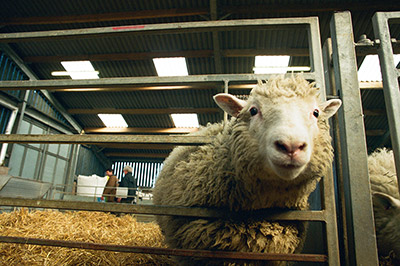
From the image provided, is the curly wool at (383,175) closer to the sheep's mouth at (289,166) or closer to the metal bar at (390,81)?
the metal bar at (390,81)

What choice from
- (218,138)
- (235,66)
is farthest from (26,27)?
(218,138)

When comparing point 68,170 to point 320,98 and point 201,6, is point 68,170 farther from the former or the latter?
point 320,98

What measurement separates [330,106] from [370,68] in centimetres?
792

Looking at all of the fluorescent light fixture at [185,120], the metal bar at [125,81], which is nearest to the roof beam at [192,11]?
the fluorescent light fixture at [185,120]

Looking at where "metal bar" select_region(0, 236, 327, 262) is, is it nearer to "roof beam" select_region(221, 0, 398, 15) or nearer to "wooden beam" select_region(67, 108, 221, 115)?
"roof beam" select_region(221, 0, 398, 15)

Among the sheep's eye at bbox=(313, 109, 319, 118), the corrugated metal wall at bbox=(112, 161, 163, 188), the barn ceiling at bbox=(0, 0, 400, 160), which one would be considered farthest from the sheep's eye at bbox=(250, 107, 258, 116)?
the corrugated metal wall at bbox=(112, 161, 163, 188)

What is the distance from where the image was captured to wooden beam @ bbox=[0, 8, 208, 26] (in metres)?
6.92

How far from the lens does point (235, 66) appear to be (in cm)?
886

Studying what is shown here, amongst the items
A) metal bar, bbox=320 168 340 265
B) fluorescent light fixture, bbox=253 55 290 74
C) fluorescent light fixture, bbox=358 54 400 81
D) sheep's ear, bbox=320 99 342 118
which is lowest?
metal bar, bbox=320 168 340 265

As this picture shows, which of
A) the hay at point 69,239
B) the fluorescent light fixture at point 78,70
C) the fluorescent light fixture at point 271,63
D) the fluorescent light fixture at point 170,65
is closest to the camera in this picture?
the hay at point 69,239

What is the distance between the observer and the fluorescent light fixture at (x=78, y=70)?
9.33m

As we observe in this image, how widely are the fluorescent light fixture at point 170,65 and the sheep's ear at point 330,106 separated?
739cm

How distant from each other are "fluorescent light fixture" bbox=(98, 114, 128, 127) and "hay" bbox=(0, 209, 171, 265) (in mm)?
7497

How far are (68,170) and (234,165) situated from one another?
13.1 m
